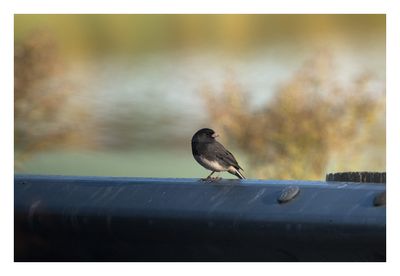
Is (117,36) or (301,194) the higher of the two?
(117,36)

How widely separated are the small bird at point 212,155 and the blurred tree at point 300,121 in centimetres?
687

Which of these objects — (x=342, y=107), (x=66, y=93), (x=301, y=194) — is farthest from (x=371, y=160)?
(x=301, y=194)

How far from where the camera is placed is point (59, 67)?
17.2 meters

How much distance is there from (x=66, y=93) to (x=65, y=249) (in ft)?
31.9

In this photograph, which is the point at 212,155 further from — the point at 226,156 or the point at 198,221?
the point at 198,221

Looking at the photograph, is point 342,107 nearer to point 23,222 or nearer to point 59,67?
point 59,67

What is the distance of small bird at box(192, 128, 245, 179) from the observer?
8.74 meters

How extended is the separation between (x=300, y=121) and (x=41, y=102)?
16.2 feet

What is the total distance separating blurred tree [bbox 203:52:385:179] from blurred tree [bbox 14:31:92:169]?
9.19 feet

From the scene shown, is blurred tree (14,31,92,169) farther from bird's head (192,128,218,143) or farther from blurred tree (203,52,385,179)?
bird's head (192,128,218,143)

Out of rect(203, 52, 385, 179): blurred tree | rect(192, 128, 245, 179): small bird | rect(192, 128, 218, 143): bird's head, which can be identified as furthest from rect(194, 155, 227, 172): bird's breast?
rect(203, 52, 385, 179): blurred tree

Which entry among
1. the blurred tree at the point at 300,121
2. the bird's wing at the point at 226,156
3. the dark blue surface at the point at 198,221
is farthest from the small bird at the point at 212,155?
the blurred tree at the point at 300,121

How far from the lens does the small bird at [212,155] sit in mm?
8742

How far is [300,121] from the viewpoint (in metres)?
16.6
